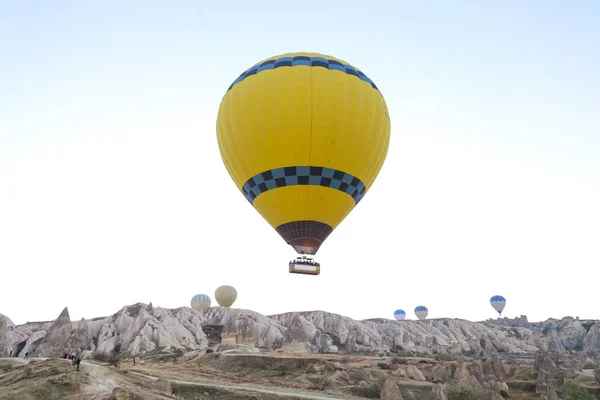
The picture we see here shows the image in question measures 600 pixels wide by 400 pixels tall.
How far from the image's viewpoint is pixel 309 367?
1373 inches

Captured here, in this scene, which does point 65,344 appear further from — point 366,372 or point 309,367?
point 366,372

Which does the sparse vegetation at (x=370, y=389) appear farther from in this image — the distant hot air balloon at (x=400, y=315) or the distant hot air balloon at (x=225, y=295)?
the distant hot air balloon at (x=400, y=315)

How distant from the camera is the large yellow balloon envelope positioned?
23062 mm

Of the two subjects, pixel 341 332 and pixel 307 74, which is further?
pixel 341 332

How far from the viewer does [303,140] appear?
2291 cm

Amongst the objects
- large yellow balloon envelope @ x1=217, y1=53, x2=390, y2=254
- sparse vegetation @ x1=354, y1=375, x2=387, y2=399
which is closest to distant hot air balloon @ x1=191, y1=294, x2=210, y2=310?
sparse vegetation @ x1=354, y1=375, x2=387, y2=399

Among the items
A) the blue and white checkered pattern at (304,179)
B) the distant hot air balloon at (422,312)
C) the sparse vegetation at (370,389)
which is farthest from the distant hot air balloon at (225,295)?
the blue and white checkered pattern at (304,179)

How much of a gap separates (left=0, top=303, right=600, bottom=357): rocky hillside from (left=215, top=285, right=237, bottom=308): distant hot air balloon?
4.35m

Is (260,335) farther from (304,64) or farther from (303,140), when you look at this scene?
(304,64)

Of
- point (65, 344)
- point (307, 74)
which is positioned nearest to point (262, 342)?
point (65, 344)

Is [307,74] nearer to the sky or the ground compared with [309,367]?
nearer to the sky

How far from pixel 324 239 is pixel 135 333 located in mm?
57989

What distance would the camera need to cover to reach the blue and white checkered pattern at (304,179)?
23.2 meters

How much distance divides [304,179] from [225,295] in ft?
309
